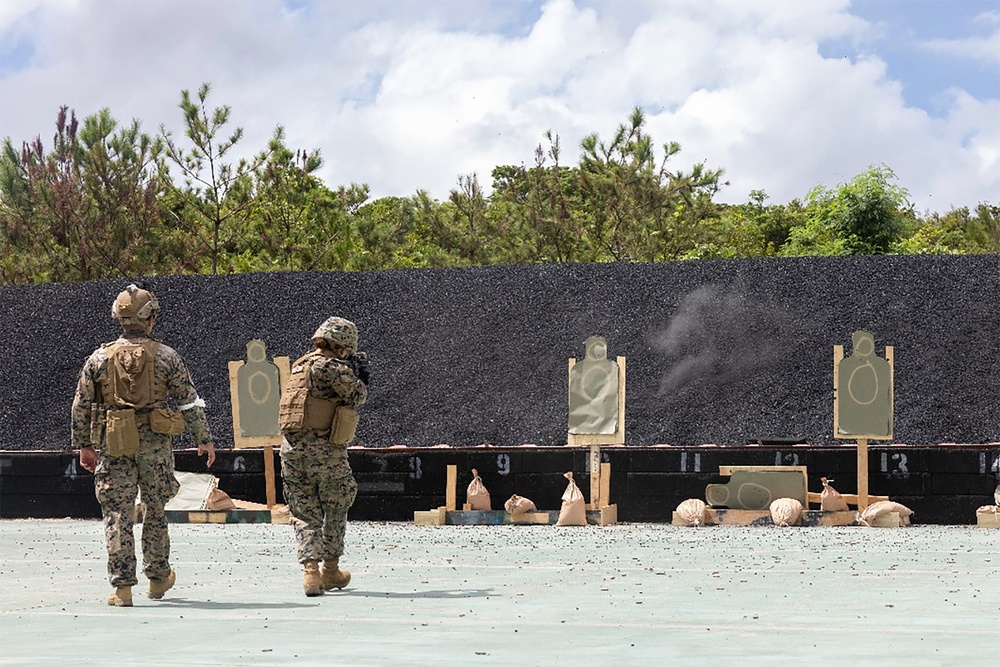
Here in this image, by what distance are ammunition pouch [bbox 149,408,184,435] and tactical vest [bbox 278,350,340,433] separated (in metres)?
0.62

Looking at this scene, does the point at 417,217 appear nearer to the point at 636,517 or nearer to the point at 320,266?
the point at 320,266

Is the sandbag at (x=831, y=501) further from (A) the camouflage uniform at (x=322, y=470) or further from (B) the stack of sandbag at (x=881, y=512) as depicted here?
(A) the camouflage uniform at (x=322, y=470)

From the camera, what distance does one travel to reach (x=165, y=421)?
8.91 m

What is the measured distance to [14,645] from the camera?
6629 millimetres

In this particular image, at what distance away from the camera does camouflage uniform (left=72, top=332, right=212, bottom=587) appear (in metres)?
8.72

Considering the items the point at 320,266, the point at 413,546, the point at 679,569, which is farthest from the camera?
the point at 320,266

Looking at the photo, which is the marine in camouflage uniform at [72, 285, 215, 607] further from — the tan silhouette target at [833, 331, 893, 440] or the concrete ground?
the tan silhouette target at [833, 331, 893, 440]

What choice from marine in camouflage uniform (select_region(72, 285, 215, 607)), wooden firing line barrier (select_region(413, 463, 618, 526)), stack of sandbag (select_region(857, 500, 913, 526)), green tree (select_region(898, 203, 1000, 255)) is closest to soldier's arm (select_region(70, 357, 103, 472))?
marine in camouflage uniform (select_region(72, 285, 215, 607))

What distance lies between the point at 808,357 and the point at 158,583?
11001 millimetres

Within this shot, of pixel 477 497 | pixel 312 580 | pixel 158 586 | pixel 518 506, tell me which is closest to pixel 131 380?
pixel 158 586

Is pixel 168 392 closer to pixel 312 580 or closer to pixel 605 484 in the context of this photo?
pixel 312 580

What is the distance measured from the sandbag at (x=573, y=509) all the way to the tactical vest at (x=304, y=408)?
7466 mm

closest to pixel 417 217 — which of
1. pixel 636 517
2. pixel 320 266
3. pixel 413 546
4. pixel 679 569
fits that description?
pixel 320 266

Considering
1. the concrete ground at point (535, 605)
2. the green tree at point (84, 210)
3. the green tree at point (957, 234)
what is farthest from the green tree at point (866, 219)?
the concrete ground at point (535, 605)
